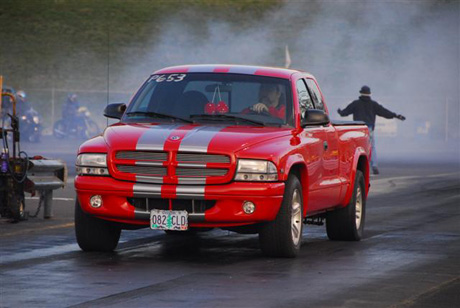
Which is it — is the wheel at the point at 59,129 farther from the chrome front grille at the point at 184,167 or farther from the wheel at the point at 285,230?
the chrome front grille at the point at 184,167

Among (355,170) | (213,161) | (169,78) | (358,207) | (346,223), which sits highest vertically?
(169,78)

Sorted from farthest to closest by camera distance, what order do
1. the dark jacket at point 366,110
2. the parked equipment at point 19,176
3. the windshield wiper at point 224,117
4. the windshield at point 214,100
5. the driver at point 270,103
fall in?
1. the dark jacket at point 366,110
2. the parked equipment at point 19,176
3. the driver at point 270,103
4. the windshield at point 214,100
5. the windshield wiper at point 224,117

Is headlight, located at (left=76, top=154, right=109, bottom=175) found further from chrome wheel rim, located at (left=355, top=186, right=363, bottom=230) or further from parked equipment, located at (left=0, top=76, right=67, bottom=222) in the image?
chrome wheel rim, located at (left=355, top=186, right=363, bottom=230)

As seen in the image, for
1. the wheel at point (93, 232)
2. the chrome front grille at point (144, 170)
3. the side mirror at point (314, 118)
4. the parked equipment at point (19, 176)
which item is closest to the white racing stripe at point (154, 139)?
the chrome front grille at point (144, 170)

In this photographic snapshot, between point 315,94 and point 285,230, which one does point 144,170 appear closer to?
point 285,230

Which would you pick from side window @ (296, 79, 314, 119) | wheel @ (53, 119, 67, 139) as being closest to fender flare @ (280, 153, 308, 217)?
side window @ (296, 79, 314, 119)

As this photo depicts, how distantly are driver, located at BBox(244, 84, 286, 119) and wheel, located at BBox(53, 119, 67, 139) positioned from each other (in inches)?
1336

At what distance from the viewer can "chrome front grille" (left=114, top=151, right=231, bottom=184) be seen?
36.1 ft

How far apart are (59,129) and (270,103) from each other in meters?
34.3

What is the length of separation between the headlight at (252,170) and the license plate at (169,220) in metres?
0.56

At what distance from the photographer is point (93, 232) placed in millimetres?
11766

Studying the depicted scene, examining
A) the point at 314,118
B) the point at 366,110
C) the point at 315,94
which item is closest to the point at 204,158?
the point at 314,118

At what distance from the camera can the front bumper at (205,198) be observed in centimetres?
1097

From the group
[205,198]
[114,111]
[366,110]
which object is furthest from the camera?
[366,110]
